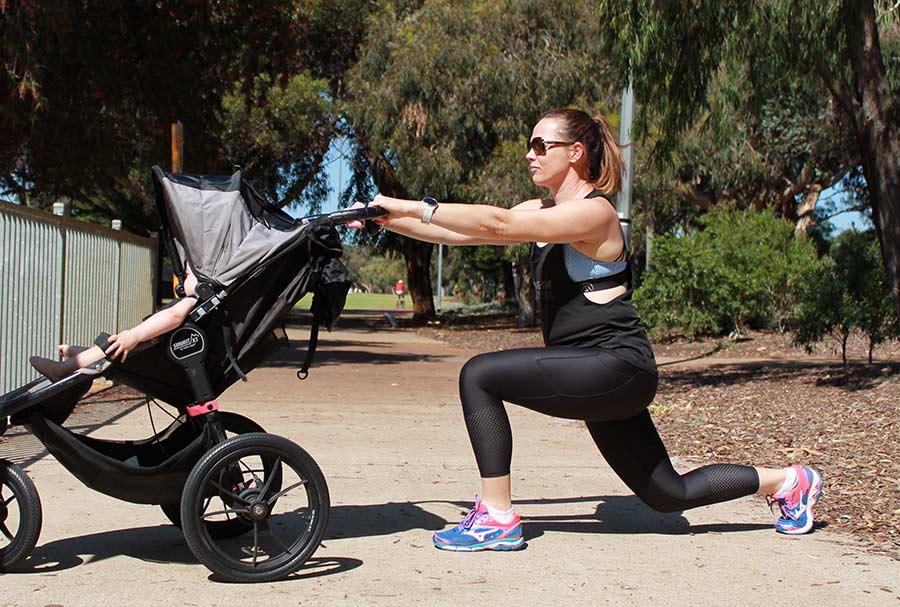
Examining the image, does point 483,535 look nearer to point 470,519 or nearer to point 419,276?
point 470,519

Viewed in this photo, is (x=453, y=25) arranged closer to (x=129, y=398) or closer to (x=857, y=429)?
(x=129, y=398)

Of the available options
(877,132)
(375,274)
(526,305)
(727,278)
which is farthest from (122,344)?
(375,274)

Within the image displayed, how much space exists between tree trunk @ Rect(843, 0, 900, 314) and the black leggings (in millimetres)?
6535

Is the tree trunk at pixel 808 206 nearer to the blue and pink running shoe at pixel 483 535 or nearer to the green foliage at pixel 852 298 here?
the green foliage at pixel 852 298

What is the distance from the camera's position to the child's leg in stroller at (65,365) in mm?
4332

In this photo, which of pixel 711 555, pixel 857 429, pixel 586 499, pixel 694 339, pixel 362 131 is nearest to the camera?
pixel 711 555

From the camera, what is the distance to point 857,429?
27.3ft

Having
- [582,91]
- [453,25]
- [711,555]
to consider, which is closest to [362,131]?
[453,25]

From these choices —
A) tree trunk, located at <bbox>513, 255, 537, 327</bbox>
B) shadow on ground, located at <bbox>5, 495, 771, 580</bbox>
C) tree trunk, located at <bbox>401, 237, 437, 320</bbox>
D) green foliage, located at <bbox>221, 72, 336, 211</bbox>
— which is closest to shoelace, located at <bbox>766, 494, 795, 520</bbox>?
shadow on ground, located at <bbox>5, 495, 771, 580</bbox>

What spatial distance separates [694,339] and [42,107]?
43.2 feet

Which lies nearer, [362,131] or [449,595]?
[449,595]

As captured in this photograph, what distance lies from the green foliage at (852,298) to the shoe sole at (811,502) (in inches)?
264

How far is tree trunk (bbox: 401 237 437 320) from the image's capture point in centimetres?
3838

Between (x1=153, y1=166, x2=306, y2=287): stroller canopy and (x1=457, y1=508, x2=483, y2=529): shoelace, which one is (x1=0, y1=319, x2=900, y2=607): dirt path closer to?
(x1=457, y1=508, x2=483, y2=529): shoelace
